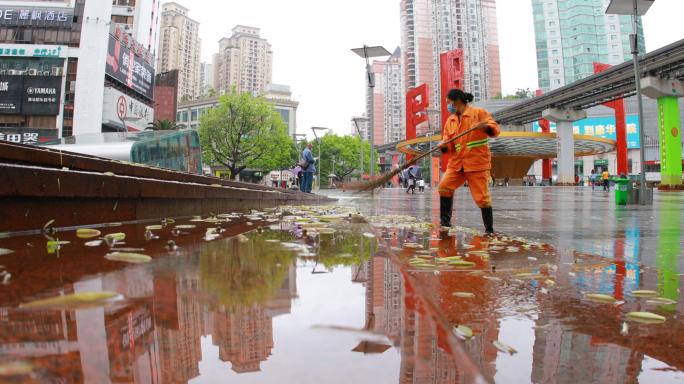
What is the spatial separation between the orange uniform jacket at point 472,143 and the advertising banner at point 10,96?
44126 millimetres

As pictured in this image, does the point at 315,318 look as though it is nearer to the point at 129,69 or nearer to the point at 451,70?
the point at 451,70

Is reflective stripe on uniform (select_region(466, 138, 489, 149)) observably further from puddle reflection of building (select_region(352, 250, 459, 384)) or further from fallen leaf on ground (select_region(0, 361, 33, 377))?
fallen leaf on ground (select_region(0, 361, 33, 377))

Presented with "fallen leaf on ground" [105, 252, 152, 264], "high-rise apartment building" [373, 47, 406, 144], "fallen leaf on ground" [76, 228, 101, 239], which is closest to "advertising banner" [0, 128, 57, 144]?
"fallen leaf on ground" [76, 228, 101, 239]

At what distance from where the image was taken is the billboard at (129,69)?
37969 mm

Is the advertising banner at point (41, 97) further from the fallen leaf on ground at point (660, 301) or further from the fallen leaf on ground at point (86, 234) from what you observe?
the fallen leaf on ground at point (660, 301)

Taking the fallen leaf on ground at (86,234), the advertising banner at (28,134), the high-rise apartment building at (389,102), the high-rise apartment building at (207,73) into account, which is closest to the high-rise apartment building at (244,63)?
the high-rise apartment building at (207,73)

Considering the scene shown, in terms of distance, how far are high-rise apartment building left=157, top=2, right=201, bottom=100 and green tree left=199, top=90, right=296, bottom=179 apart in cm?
4832

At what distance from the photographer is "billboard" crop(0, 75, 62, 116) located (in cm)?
3559

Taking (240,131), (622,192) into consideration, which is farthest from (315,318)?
(240,131)

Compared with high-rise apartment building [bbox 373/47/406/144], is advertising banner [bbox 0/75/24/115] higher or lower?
lower

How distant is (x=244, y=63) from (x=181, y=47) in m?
17.2

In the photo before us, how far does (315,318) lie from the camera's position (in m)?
1.01

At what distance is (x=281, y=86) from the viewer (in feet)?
314

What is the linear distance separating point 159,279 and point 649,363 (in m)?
1.39
